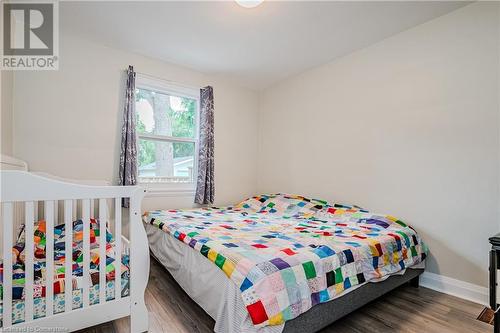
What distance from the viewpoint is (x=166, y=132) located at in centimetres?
322

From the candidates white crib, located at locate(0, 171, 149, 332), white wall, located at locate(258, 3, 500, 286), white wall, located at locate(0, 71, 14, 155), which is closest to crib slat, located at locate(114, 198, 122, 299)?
white crib, located at locate(0, 171, 149, 332)

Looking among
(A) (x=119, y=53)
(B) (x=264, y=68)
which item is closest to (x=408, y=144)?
(B) (x=264, y=68)

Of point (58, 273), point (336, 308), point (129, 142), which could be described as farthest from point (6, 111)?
point (336, 308)

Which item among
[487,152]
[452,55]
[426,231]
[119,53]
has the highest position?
[119,53]

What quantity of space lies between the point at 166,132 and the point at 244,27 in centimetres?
162

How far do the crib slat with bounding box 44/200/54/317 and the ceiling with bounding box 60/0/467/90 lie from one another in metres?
1.79

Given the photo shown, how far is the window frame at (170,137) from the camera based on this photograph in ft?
9.78

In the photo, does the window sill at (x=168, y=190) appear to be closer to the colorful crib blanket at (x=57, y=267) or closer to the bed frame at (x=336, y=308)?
the colorful crib blanket at (x=57, y=267)

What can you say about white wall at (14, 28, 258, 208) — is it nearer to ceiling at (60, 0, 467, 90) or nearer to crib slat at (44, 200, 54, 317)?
ceiling at (60, 0, 467, 90)

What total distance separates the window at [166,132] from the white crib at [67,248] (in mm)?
1777

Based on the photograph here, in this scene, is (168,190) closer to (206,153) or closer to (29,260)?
(206,153)

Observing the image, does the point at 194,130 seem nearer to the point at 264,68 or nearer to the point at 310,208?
the point at 264,68

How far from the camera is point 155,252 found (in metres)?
2.34

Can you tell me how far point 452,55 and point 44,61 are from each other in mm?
3746
